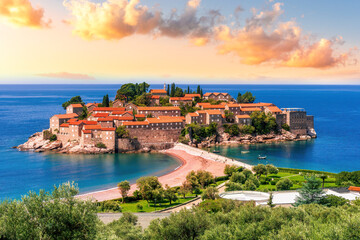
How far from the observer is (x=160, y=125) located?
66.1m

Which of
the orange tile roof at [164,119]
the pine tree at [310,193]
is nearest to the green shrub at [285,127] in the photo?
the orange tile roof at [164,119]

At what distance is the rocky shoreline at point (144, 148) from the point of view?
201 feet

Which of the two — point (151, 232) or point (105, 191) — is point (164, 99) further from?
point (151, 232)

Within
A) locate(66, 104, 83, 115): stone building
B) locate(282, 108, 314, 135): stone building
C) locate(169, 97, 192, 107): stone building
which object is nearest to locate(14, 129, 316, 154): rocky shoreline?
locate(282, 108, 314, 135): stone building

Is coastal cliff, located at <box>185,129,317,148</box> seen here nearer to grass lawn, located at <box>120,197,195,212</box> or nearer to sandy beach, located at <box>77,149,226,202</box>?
sandy beach, located at <box>77,149,226,202</box>

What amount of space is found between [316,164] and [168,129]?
3001 centimetres

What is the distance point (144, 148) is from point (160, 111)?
12.3 m

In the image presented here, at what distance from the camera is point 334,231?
15.2 m

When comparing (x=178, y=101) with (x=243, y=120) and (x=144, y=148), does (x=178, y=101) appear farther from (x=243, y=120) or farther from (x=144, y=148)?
(x=144, y=148)

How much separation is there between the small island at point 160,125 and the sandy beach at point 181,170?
610cm

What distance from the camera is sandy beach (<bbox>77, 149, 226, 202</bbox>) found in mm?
38969

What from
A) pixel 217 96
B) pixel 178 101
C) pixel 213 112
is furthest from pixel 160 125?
pixel 217 96

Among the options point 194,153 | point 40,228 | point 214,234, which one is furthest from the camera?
point 194,153

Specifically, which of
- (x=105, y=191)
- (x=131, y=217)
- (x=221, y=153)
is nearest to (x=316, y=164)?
(x=221, y=153)
